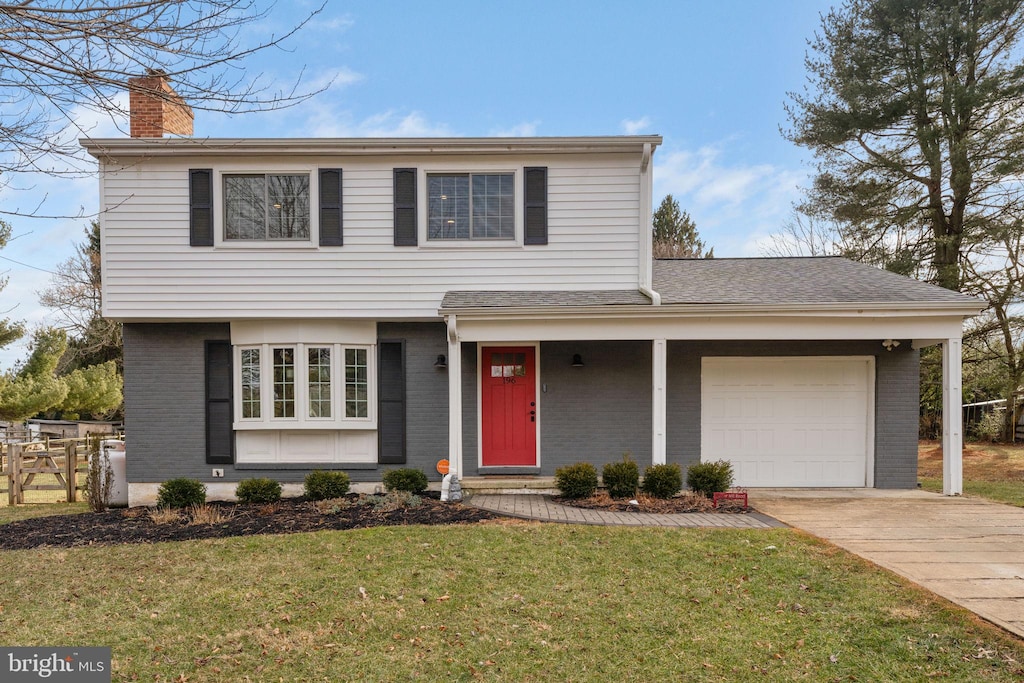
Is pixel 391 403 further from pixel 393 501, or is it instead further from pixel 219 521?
pixel 219 521

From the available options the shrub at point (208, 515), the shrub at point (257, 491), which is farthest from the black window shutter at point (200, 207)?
the shrub at point (208, 515)

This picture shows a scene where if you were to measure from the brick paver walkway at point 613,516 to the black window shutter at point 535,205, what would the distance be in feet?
12.7

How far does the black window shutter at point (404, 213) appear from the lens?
28.5 ft

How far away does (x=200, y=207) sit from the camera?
8586 mm

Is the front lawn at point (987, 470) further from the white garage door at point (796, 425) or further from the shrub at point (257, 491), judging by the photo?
the shrub at point (257, 491)

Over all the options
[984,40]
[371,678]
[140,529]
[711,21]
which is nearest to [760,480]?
[371,678]

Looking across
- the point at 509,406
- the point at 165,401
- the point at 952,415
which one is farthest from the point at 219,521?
the point at 952,415

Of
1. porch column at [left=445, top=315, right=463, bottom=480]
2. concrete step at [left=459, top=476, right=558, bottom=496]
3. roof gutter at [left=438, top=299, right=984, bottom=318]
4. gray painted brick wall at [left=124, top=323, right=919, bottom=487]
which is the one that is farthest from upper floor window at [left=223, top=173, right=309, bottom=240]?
concrete step at [left=459, top=476, right=558, bottom=496]

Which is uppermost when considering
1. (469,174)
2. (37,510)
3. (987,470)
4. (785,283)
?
(469,174)

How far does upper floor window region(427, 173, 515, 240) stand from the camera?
8.79 metres

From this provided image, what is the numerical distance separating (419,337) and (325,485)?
2.52 m

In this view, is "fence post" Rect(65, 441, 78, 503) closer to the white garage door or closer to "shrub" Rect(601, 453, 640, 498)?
"shrub" Rect(601, 453, 640, 498)

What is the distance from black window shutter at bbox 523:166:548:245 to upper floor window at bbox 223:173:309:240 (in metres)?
3.32

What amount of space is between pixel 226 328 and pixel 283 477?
8.02 ft
